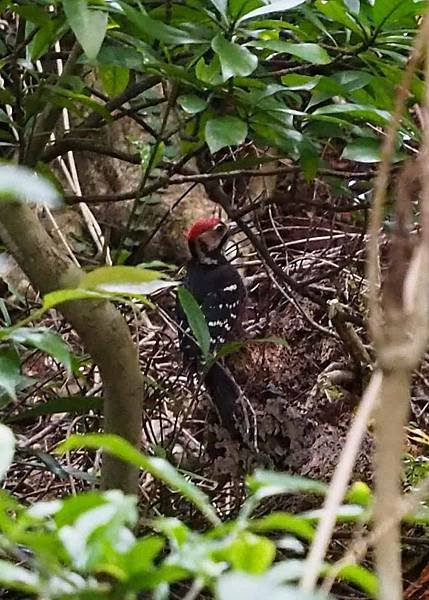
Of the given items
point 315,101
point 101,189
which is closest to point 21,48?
point 315,101

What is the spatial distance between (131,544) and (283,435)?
136 centimetres

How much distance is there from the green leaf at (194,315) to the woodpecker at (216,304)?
16cm

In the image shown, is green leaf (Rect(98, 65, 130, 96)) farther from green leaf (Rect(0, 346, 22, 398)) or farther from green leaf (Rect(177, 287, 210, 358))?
green leaf (Rect(0, 346, 22, 398))

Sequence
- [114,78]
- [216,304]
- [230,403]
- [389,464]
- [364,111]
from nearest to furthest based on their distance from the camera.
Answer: [389,464]
[364,111]
[114,78]
[230,403]
[216,304]

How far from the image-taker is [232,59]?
3.05 ft

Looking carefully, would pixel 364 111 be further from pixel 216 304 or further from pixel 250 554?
pixel 216 304

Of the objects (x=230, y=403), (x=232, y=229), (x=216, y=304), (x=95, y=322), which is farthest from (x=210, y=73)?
(x=232, y=229)

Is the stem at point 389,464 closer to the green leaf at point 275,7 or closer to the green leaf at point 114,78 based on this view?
the green leaf at point 275,7

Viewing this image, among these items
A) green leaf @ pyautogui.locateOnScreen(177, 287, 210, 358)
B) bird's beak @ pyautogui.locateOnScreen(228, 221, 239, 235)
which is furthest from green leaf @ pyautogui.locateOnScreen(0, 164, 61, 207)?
bird's beak @ pyautogui.locateOnScreen(228, 221, 239, 235)

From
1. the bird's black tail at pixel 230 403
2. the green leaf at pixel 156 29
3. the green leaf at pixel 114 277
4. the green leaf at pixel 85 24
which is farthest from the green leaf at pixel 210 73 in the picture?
the bird's black tail at pixel 230 403

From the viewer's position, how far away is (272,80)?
3.87 ft

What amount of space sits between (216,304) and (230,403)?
18.4 inches

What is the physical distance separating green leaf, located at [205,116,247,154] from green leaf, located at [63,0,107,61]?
191mm

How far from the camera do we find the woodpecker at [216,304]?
1.84 metres
